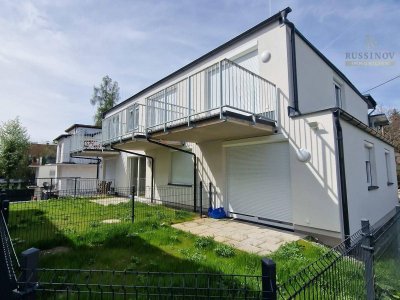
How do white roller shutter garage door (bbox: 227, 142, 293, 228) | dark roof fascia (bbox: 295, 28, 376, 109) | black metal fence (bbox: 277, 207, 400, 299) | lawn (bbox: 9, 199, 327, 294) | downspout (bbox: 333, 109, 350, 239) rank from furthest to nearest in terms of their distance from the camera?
dark roof fascia (bbox: 295, 28, 376, 109)
white roller shutter garage door (bbox: 227, 142, 293, 228)
downspout (bbox: 333, 109, 350, 239)
lawn (bbox: 9, 199, 327, 294)
black metal fence (bbox: 277, 207, 400, 299)

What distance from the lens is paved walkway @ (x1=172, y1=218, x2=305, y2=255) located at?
536 cm

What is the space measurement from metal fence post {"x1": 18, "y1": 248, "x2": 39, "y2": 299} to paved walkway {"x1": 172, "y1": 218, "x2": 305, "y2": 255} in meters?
4.11

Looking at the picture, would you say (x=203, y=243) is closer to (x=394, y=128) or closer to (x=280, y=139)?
(x=280, y=139)

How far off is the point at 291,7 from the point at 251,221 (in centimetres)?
676

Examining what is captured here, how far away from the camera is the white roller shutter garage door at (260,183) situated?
6.92 meters

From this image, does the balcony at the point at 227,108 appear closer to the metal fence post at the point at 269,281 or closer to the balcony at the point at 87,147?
the metal fence post at the point at 269,281

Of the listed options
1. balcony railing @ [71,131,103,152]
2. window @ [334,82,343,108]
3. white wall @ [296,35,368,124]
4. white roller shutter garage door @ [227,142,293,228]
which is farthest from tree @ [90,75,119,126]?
white wall @ [296,35,368,124]

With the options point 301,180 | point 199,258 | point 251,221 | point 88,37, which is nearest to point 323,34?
point 301,180

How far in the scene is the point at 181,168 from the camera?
37.1 feet

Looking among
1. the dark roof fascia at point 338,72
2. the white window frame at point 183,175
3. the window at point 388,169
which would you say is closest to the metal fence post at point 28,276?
the dark roof fascia at point 338,72

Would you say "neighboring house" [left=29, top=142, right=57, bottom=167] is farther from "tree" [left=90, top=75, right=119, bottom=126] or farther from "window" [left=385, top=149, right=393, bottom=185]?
"window" [left=385, top=149, right=393, bottom=185]

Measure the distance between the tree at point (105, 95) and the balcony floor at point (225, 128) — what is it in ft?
81.4

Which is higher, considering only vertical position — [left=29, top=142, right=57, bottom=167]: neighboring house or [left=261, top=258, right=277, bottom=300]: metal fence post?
[left=29, top=142, right=57, bottom=167]: neighboring house

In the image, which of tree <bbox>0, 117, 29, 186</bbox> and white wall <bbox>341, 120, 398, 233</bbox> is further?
tree <bbox>0, 117, 29, 186</bbox>
